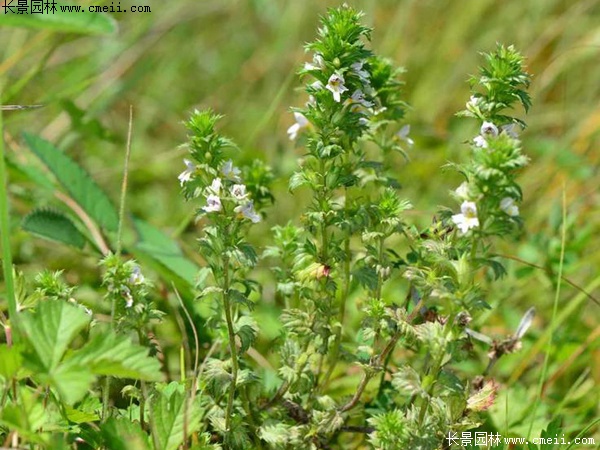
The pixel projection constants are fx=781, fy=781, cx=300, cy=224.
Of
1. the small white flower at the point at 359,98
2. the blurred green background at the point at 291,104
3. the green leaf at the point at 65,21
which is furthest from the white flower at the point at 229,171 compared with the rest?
the blurred green background at the point at 291,104

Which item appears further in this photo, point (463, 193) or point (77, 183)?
point (77, 183)

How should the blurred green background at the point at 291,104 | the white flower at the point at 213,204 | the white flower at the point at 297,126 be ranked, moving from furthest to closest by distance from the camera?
the blurred green background at the point at 291,104, the white flower at the point at 297,126, the white flower at the point at 213,204

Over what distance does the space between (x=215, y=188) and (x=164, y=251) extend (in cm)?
87

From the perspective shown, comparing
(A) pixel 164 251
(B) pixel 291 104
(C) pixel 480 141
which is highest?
(B) pixel 291 104

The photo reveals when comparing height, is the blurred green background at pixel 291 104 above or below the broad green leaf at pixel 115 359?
above

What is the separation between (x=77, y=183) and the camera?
2.53 metres

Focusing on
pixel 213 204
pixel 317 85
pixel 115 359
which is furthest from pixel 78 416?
pixel 317 85

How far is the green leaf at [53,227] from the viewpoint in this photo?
92.0 inches

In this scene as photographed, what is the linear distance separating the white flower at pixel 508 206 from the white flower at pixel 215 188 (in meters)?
0.56

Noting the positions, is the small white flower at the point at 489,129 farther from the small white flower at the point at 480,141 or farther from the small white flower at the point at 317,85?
the small white flower at the point at 317,85

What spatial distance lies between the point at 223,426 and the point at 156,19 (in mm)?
2980

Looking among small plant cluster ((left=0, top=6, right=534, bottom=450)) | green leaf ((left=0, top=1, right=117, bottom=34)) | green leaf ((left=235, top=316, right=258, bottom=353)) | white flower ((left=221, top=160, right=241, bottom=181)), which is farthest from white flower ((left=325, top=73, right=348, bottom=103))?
green leaf ((left=0, top=1, right=117, bottom=34))

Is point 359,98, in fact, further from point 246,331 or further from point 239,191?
point 246,331

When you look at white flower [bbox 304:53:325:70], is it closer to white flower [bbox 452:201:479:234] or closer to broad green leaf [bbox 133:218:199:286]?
white flower [bbox 452:201:479:234]
